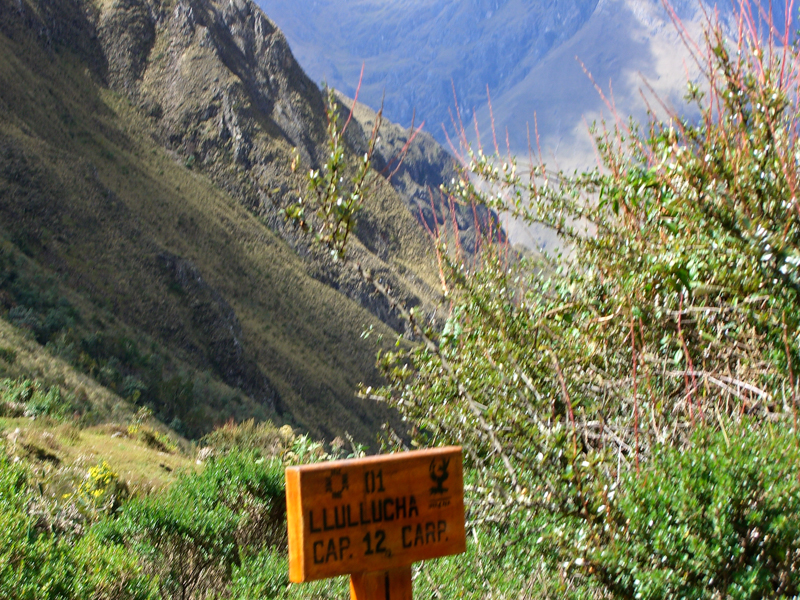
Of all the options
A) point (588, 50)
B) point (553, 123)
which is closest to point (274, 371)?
point (553, 123)

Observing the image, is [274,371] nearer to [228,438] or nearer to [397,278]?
[228,438]

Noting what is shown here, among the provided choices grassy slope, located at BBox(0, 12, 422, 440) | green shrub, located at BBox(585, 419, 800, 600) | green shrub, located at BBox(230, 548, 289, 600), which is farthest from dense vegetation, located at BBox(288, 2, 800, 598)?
grassy slope, located at BBox(0, 12, 422, 440)

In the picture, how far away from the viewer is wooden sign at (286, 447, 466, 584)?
6.83ft

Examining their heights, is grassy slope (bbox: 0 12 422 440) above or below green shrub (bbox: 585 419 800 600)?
above

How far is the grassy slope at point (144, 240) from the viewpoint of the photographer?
80.3ft

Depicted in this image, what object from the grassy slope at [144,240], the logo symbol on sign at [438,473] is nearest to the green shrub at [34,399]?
the grassy slope at [144,240]

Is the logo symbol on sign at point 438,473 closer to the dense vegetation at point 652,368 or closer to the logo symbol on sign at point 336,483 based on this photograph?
the logo symbol on sign at point 336,483

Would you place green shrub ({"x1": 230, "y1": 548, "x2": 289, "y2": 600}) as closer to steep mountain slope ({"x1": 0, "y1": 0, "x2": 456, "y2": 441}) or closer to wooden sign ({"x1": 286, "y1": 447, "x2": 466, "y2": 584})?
wooden sign ({"x1": 286, "y1": 447, "x2": 466, "y2": 584})

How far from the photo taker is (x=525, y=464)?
2805mm

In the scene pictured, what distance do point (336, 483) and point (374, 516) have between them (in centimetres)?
18

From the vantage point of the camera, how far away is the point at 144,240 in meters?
28.4

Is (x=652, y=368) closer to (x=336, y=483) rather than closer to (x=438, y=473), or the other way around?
(x=438, y=473)

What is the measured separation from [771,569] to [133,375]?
19594 millimetres

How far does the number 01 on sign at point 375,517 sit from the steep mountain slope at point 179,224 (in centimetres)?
1079
